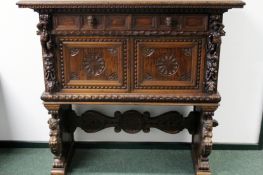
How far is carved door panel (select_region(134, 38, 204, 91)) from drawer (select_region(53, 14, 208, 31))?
8cm

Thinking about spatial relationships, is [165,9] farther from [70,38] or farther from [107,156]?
[107,156]

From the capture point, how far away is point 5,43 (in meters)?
2.43

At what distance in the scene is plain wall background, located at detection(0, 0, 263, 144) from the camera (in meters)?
2.37

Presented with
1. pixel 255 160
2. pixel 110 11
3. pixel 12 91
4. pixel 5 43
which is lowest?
pixel 255 160

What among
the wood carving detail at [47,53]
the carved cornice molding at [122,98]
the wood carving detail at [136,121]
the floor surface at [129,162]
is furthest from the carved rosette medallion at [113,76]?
the floor surface at [129,162]

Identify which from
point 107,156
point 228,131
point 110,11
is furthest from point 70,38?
point 228,131

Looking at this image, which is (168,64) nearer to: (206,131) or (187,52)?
(187,52)

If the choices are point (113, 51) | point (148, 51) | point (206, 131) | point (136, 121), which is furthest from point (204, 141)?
point (113, 51)

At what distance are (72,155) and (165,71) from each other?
3.53 ft

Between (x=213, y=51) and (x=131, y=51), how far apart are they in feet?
1.57

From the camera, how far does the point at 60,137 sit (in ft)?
7.31

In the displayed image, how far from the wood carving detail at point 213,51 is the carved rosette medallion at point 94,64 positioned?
630mm

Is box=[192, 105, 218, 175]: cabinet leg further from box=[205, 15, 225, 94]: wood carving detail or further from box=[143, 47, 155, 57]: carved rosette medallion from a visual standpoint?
box=[143, 47, 155, 57]: carved rosette medallion

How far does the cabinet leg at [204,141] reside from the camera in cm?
209
